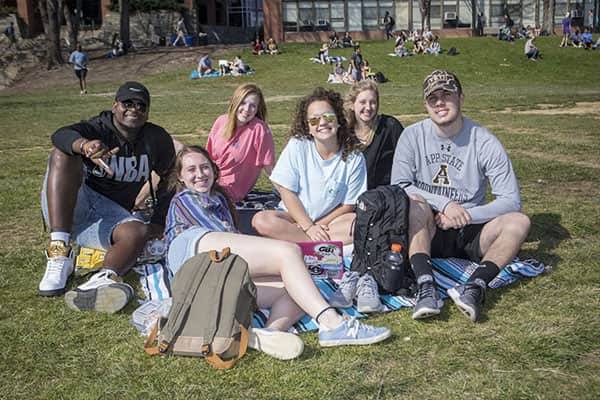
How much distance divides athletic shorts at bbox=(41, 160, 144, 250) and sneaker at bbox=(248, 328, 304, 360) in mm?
1849

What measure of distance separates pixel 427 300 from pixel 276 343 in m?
1.03

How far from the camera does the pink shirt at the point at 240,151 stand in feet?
17.9

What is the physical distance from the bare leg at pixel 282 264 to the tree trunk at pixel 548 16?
48039 mm

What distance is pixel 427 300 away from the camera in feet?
11.7

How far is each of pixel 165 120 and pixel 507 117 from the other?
29.0ft

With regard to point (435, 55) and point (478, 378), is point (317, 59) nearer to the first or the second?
point (435, 55)

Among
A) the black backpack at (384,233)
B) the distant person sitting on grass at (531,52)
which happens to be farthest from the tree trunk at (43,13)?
the black backpack at (384,233)

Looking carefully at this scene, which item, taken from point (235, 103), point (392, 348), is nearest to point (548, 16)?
point (235, 103)

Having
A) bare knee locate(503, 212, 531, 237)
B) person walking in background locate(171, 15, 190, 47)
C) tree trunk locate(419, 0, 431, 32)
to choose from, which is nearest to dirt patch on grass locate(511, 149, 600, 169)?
bare knee locate(503, 212, 531, 237)

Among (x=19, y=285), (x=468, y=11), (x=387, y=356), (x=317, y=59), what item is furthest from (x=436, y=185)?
(x=468, y=11)

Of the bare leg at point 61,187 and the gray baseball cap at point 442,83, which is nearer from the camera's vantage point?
the gray baseball cap at point 442,83

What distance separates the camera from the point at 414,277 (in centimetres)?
403

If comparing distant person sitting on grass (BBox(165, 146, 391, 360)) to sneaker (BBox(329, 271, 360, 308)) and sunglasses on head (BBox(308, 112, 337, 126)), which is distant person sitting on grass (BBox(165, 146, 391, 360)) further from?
sunglasses on head (BBox(308, 112, 337, 126))

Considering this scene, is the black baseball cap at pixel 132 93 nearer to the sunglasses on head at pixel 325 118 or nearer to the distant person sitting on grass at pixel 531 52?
the sunglasses on head at pixel 325 118
